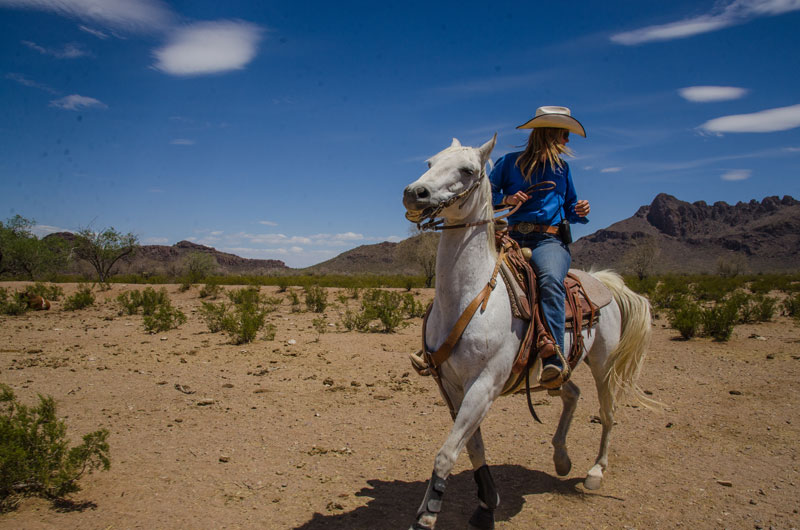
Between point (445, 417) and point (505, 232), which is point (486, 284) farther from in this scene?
point (445, 417)

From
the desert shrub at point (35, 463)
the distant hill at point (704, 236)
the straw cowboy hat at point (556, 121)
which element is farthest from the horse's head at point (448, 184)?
the distant hill at point (704, 236)

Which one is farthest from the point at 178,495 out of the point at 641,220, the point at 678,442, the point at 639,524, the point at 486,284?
the point at 641,220

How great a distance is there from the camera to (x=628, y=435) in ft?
Result: 18.3

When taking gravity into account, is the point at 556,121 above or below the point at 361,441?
above

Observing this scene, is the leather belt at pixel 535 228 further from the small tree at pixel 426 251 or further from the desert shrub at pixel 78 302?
the small tree at pixel 426 251

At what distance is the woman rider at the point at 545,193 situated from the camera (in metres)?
3.67

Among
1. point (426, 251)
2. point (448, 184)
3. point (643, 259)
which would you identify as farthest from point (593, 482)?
point (643, 259)

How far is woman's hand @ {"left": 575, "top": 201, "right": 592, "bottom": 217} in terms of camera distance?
13.5 ft

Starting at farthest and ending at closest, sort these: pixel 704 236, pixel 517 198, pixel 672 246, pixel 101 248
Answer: pixel 704 236, pixel 672 246, pixel 101 248, pixel 517 198

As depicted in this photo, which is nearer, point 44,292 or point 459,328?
point 459,328

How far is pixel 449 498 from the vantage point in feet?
13.4

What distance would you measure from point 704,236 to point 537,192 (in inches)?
5129

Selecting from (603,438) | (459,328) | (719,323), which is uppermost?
(459,328)

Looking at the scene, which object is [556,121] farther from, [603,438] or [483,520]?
[483,520]
